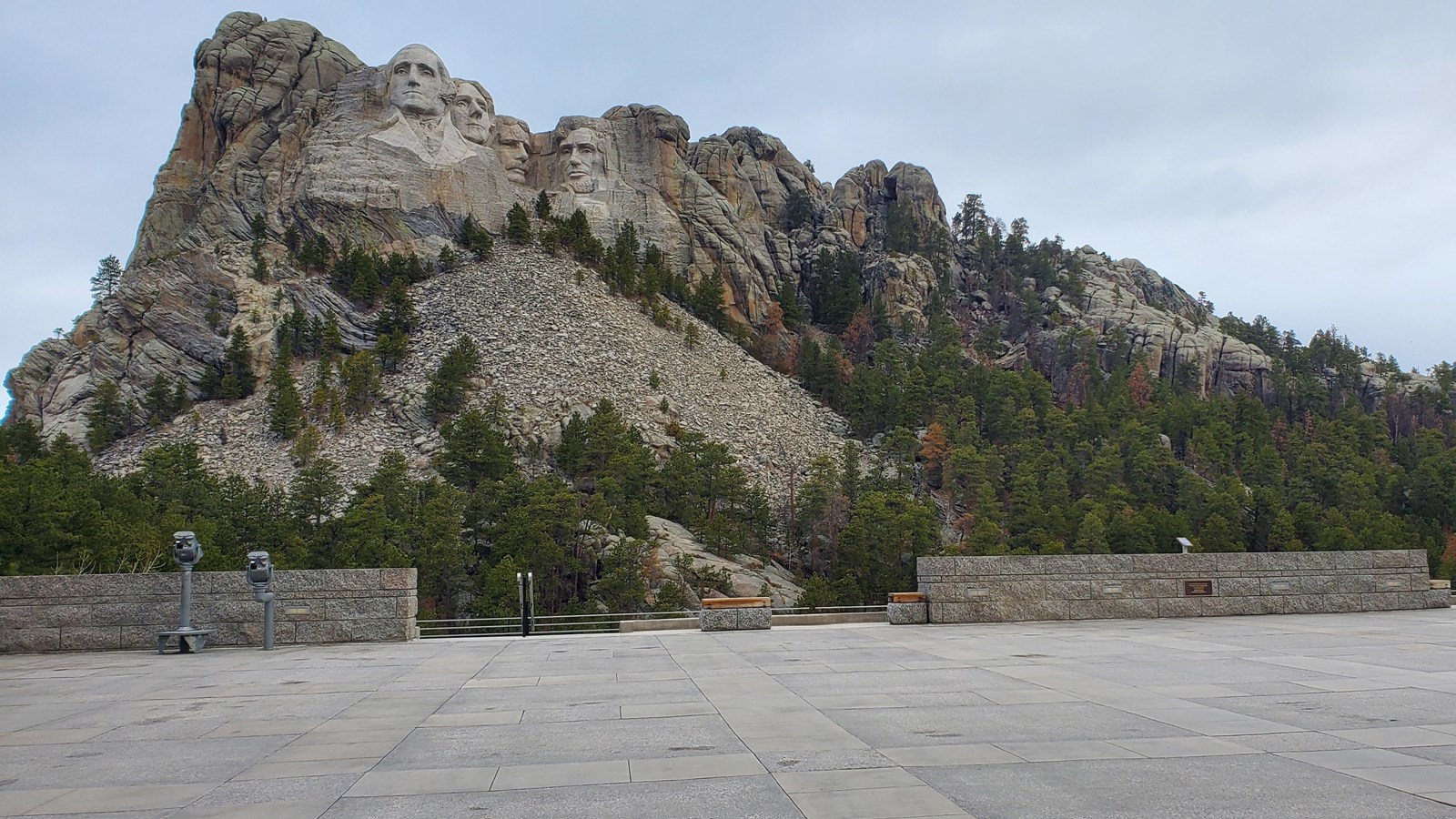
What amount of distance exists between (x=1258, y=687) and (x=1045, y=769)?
4.52 metres

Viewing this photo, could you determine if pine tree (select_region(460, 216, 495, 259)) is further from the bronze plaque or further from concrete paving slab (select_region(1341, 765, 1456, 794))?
concrete paving slab (select_region(1341, 765, 1456, 794))

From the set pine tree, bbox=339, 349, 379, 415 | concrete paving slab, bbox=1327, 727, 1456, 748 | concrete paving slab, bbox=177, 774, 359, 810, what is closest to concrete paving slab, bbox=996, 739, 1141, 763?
concrete paving slab, bbox=1327, 727, 1456, 748

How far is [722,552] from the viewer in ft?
207

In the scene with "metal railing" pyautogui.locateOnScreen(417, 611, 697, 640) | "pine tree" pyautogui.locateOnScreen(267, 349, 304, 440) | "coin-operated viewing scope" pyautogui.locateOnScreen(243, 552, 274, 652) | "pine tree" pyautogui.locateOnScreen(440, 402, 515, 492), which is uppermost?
"pine tree" pyautogui.locateOnScreen(267, 349, 304, 440)

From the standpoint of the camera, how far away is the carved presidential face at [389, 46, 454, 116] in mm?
108562

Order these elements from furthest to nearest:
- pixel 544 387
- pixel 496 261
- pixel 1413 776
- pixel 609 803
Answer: pixel 496 261, pixel 544 387, pixel 1413 776, pixel 609 803

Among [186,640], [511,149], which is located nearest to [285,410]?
[511,149]

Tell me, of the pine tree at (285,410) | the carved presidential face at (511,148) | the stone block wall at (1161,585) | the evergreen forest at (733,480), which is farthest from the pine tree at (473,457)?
the carved presidential face at (511,148)

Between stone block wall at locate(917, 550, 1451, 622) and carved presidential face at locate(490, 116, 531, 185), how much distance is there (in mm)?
105465

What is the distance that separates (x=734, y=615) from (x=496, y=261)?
86.3 metres

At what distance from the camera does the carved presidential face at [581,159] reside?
12100 centimetres

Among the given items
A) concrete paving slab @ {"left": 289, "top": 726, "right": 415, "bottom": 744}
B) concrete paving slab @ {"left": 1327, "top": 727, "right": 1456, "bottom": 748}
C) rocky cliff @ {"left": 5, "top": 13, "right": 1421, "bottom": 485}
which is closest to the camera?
concrete paving slab @ {"left": 1327, "top": 727, "right": 1456, "bottom": 748}

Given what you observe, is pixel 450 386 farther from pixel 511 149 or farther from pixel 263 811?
pixel 263 811

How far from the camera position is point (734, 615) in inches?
783
